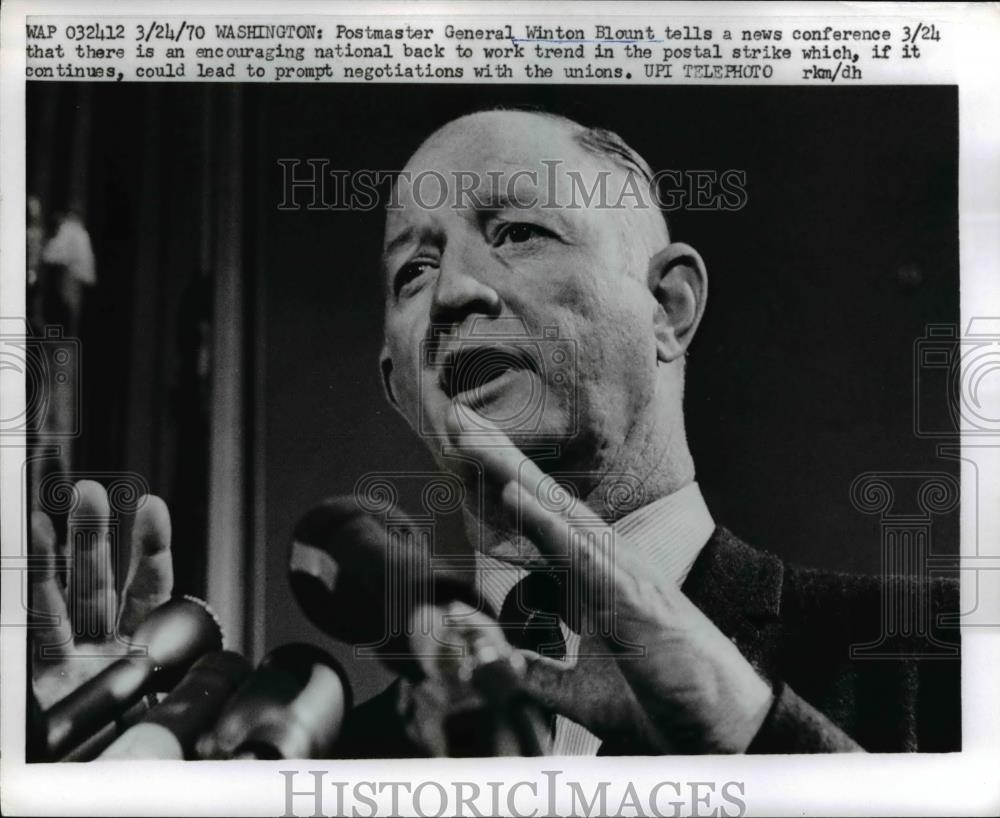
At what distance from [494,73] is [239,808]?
6.33 feet

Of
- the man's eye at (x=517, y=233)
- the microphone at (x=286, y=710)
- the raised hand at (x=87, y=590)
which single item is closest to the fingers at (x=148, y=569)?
the raised hand at (x=87, y=590)

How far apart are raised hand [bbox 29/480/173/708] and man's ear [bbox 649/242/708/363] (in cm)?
130

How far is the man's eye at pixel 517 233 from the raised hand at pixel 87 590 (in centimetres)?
105

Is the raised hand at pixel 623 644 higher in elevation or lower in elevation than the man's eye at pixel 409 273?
lower

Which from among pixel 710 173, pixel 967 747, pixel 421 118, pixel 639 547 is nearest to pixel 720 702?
pixel 639 547

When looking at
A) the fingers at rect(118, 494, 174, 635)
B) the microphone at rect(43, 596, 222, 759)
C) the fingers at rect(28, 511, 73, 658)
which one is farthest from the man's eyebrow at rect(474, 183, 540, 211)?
the fingers at rect(28, 511, 73, 658)

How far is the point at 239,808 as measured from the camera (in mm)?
2504

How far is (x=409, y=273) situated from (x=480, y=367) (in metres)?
0.29

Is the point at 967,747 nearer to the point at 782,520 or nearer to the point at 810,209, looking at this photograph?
the point at 782,520

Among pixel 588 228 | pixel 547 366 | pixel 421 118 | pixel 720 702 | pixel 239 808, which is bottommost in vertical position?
pixel 239 808

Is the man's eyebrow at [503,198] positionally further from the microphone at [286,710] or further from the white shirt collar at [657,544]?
the microphone at [286,710]

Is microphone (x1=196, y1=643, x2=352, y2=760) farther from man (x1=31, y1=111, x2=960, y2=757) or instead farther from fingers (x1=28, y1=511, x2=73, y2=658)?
fingers (x1=28, y1=511, x2=73, y2=658)

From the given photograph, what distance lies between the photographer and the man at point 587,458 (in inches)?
96.8

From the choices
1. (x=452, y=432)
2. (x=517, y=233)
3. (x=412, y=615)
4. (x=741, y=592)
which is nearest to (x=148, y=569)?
(x=412, y=615)
